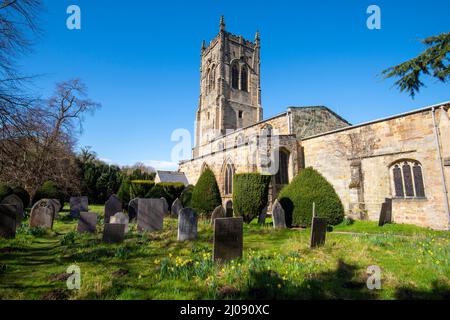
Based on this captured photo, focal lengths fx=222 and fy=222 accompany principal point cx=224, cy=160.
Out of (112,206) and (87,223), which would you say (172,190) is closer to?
(112,206)

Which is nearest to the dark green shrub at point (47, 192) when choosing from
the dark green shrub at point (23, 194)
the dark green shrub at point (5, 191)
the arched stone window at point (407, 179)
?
the dark green shrub at point (23, 194)

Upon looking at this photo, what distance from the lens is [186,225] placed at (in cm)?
699

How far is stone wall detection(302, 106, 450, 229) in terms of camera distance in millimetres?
10562

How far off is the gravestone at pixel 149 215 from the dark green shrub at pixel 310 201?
5.93m

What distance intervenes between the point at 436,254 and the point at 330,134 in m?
11.1

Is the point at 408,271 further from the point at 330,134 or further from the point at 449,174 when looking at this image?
the point at 330,134

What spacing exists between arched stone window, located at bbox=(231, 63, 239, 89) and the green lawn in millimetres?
31995

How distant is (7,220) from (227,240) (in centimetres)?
709

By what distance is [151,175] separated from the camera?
111 feet

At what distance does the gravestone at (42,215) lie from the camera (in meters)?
9.13

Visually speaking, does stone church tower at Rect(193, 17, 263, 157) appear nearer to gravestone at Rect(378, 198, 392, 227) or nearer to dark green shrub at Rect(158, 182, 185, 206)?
dark green shrub at Rect(158, 182, 185, 206)

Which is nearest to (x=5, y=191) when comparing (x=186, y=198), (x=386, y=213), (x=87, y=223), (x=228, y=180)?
(x=87, y=223)

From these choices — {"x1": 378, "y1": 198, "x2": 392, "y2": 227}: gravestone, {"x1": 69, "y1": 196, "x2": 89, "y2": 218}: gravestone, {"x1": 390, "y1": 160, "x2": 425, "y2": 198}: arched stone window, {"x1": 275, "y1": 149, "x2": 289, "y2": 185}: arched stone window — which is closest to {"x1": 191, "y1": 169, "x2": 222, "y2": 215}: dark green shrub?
{"x1": 275, "y1": 149, "x2": 289, "y2": 185}: arched stone window

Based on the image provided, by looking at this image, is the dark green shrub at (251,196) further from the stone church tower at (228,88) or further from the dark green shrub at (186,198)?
the stone church tower at (228,88)
